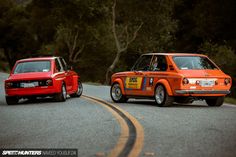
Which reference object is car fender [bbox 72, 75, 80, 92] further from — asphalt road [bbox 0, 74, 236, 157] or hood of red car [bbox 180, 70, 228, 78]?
hood of red car [bbox 180, 70, 228, 78]

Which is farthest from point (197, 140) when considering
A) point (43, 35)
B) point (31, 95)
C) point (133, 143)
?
point (43, 35)

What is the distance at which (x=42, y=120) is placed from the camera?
39.1 feet

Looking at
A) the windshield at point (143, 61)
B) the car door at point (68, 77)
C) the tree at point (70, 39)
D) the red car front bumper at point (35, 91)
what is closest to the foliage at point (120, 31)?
the tree at point (70, 39)

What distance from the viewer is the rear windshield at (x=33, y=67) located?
18.1 metres

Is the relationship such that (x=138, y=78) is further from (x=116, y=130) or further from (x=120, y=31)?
(x=120, y=31)

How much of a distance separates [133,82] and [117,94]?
3.14ft

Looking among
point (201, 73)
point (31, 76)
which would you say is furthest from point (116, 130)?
point (31, 76)

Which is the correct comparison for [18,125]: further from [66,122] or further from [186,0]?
[186,0]

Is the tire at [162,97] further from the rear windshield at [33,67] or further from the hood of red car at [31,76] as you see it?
the rear windshield at [33,67]

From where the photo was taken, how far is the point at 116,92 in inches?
685

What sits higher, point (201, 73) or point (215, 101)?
point (201, 73)

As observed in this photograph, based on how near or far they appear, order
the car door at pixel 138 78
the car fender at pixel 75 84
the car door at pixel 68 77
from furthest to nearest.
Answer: the car fender at pixel 75 84 → the car door at pixel 68 77 → the car door at pixel 138 78

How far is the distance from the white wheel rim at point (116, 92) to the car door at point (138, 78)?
412mm

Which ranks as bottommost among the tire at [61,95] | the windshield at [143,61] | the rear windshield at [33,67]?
the tire at [61,95]
